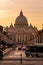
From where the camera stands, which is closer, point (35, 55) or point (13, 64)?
point (13, 64)

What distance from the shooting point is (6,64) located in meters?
23.4

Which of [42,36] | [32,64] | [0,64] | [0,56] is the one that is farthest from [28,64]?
[42,36]

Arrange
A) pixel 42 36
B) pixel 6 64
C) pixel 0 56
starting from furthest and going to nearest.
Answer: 1. pixel 42 36
2. pixel 0 56
3. pixel 6 64

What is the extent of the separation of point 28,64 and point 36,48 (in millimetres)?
11094

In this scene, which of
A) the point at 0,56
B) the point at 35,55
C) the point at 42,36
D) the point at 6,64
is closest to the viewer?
the point at 6,64

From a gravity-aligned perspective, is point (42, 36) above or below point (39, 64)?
above

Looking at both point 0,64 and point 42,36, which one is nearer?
point 0,64

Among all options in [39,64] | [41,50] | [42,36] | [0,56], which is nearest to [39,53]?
[41,50]

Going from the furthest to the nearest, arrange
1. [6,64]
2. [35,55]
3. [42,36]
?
[42,36], [35,55], [6,64]

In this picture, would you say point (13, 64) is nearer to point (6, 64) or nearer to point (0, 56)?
point (6, 64)

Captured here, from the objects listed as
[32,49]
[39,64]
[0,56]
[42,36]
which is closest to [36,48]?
[32,49]

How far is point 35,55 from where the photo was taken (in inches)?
1303

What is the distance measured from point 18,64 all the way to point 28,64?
76 centimetres

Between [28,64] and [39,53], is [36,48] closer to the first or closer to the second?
[39,53]
